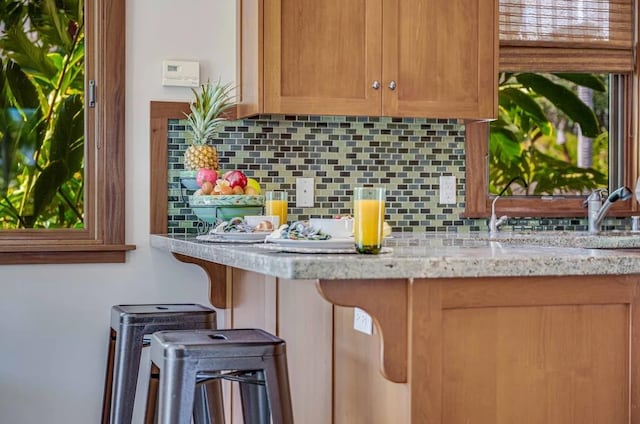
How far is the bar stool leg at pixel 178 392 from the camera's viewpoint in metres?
2.15

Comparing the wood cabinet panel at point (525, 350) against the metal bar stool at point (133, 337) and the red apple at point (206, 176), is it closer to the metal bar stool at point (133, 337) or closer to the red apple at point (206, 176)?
the metal bar stool at point (133, 337)

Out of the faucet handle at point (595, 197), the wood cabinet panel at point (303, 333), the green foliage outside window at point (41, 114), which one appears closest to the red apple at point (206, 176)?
the wood cabinet panel at point (303, 333)

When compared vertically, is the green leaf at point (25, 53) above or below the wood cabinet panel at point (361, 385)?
above

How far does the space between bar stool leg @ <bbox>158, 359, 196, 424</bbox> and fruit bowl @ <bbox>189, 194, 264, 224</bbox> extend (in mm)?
1092

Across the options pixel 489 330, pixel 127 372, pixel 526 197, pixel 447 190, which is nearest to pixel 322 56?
pixel 447 190

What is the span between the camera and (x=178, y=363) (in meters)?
2.16

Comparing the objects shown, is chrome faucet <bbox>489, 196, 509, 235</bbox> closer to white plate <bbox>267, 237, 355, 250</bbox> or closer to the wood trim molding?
white plate <bbox>267, 237, 355, 250</bbox>

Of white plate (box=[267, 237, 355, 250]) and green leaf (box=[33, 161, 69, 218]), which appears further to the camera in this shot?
green leaf (box=[33, 161, 69, 218])

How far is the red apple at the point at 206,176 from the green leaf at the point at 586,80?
5.68 ft

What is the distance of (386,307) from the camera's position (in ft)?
6.16

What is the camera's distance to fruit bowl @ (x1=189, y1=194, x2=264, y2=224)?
3197 mm

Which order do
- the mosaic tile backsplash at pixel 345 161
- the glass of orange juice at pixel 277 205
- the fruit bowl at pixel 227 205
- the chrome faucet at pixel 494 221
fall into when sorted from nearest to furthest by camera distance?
the glass of orange juice at pixel 277 205, the fruit bowl at pixel 227 205, the mosaic tile backsplash at pixel 345 161, the chrome faucet at pixel 494 221

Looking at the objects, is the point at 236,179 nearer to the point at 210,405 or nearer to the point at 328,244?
the point at 210,405

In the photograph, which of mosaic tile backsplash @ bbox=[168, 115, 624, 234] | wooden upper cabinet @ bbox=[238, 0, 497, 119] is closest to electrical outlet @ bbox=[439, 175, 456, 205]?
mosaic tile backsplash @ bbox=[168, 115, 624, 234]
